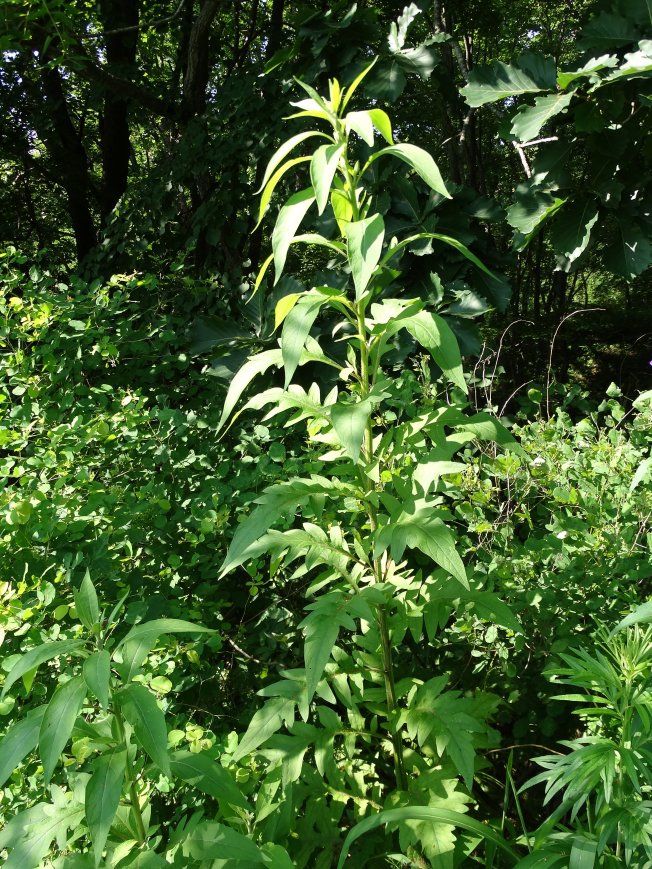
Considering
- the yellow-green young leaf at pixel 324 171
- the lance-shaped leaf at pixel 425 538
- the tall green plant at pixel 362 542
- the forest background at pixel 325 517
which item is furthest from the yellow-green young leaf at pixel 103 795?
the yellow-green young leaf at pixel 324 171

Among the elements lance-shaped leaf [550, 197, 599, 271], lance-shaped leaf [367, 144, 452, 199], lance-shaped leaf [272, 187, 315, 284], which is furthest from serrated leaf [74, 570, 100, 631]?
lance-shaped leaf [550, 197, 599, 271]

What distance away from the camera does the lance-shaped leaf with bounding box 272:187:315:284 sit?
48.2 inches

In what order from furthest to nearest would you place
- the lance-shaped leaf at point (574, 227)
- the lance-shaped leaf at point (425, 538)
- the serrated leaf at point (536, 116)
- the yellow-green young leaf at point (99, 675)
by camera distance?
the lance-shaped leaf at point (574, 227) < the serrated leaf at point (536, 116) < the lance-shaped leaf at point (425, 538) < the yellow-green young leaf at point (99, 675)

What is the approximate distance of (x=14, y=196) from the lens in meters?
7.04

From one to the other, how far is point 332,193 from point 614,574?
1.45m

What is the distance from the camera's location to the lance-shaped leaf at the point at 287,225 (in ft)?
4.02

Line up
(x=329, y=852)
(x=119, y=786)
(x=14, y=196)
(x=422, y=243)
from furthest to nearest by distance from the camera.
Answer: (x=14, y=196)
(x=422, y=243)
(x=329, y=852)
(x=119, y=786)

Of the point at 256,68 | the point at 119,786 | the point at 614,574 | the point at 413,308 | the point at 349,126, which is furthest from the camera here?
the point at 256,68

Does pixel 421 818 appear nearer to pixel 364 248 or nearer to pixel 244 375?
pixel 244 375

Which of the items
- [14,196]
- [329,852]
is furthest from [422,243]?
[14,196]

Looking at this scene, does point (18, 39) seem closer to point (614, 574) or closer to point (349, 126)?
point (349, 126)

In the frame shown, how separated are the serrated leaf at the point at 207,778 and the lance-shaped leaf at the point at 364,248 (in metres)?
0.87

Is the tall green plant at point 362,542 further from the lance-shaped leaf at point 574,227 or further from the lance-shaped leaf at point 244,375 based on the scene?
the lance-shaped leaf at point 574,227

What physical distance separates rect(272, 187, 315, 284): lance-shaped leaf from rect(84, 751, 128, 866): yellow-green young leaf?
0.83 meters
